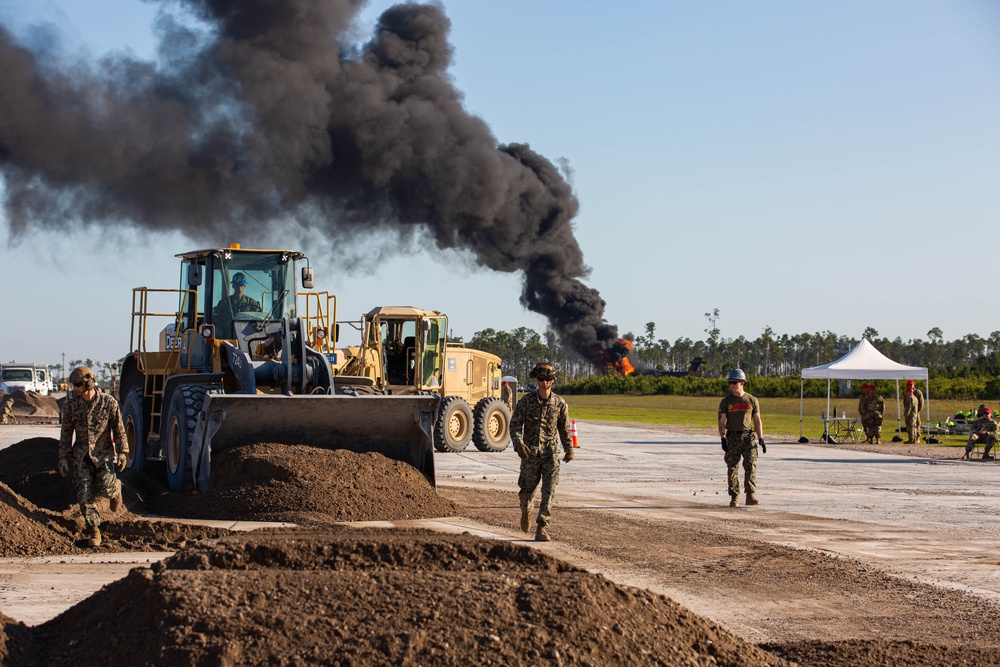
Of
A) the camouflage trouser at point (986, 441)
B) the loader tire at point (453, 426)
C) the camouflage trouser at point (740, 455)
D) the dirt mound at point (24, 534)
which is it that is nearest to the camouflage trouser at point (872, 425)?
the camouflage trouser at point (986, 441)

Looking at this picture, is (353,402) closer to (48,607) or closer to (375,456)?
(375,456)

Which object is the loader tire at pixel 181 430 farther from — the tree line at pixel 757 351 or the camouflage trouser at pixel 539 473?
the tree line at pixel 757 351

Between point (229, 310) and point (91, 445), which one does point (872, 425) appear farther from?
point (91, 445)

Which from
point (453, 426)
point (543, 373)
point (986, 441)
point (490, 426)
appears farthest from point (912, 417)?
point (543, 373)

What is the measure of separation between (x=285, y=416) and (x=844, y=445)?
19.4 metres

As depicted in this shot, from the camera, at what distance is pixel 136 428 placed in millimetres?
14047

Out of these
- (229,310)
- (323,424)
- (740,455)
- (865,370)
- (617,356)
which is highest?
(617,356)

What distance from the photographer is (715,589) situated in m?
7.93

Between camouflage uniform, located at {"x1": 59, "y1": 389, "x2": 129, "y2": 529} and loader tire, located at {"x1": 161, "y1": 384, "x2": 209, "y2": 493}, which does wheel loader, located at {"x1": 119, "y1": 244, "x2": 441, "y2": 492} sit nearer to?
loader tire, located at {"x1": 161, "y1": 384, "x2": 209, "y2": 493}

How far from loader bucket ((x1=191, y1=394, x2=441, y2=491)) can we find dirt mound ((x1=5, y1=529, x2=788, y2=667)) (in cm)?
571

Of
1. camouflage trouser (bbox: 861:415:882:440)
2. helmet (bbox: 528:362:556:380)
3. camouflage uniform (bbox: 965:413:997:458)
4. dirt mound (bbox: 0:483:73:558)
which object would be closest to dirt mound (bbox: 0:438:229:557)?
dirt mound (bbox: 0:483:73:558)

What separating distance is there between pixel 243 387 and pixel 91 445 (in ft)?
9.79

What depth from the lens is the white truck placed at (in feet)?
138

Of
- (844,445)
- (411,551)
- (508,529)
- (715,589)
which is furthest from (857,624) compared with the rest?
(844,445)
